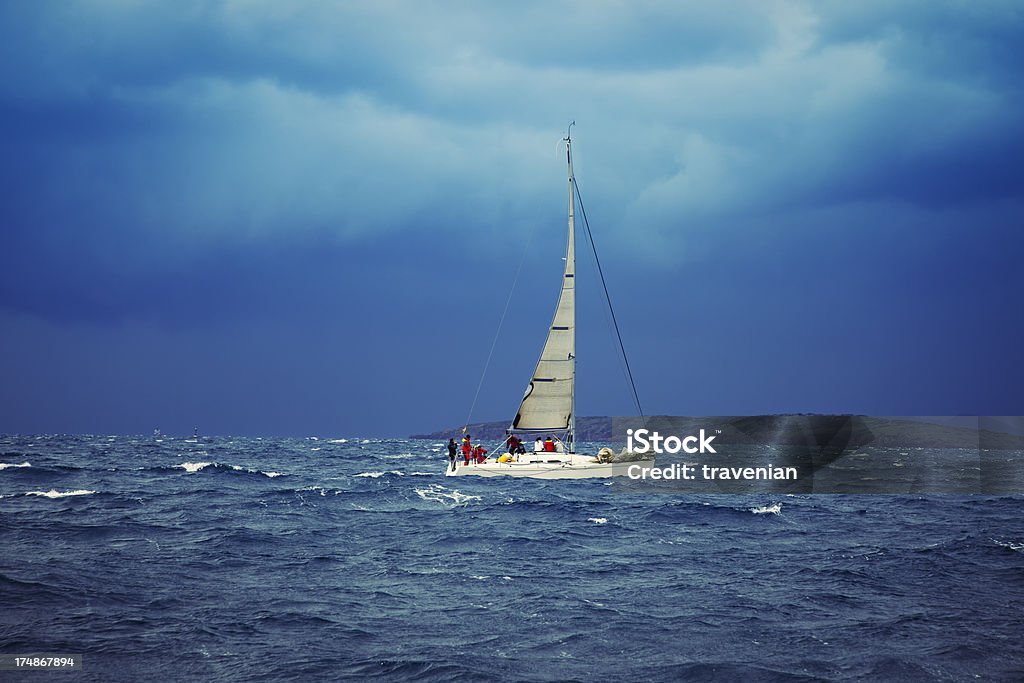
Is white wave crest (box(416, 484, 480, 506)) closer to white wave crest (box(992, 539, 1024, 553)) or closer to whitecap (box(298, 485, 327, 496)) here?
whitecap (box(298, 485, 327, 496))

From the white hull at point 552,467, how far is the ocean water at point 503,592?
10929 mm

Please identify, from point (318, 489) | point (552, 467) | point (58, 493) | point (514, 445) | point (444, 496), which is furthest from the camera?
point (514, 445)

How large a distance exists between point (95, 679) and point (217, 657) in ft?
5.64

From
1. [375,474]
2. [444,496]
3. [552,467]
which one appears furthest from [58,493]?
[552,467]

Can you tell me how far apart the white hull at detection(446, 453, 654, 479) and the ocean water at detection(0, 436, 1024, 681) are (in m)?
10.9

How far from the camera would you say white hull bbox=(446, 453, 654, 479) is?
142ft

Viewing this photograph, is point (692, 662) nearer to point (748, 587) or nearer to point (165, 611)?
point (748, 587)

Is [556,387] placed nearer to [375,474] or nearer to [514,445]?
[514,445]

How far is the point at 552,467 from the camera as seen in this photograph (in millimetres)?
43875

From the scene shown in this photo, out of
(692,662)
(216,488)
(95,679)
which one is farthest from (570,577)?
(216,488)

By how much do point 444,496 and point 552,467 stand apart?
8600 millimetres

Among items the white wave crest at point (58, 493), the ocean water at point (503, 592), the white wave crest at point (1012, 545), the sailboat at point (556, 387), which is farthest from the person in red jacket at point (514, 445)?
the white wave crest at point (1012, 545)

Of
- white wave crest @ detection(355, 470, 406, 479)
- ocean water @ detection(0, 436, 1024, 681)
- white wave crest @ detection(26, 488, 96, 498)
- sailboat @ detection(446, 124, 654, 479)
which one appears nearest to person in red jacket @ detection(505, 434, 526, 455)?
sailboat @ detection(446, 124, 654, 479)

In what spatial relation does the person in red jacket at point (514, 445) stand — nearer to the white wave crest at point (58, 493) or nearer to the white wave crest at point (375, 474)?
the white wave crest at point (375, 474)
